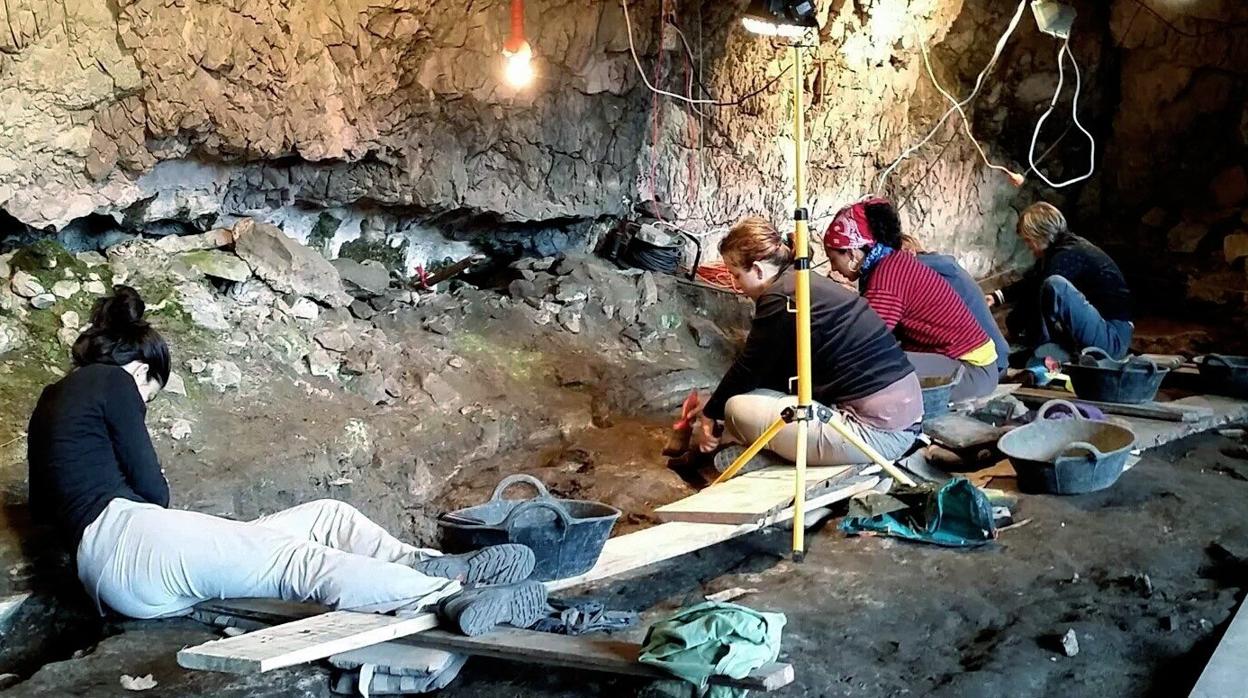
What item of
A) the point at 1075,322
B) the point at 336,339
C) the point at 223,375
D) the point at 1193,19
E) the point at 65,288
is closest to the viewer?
the point at 65,288

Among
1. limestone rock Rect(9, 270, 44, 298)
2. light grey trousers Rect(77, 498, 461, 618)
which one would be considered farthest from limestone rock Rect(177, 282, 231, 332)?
light grey trousers Rect(77, 498, 461, 618)

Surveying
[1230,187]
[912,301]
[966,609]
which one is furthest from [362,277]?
[1230,187]

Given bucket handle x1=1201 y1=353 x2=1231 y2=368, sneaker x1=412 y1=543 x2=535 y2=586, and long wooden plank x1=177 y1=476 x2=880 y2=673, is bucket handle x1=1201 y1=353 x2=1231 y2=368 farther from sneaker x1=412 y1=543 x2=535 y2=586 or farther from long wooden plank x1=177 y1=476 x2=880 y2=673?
sneaker x1=412 y1=543 x2=535 y2=586

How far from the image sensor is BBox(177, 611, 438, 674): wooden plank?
8.66 ft

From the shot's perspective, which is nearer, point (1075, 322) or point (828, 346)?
point (828, 346)

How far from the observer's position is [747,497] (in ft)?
13.0

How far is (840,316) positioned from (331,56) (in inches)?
128

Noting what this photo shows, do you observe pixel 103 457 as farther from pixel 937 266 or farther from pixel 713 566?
pixel 937 266

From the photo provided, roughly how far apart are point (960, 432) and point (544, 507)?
233 cm

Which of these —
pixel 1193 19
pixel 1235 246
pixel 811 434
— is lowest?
pixel 811 434

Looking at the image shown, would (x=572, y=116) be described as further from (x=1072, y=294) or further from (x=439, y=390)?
(x=1072, y=294)

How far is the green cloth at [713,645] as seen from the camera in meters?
2.45

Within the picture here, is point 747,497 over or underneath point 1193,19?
underneath

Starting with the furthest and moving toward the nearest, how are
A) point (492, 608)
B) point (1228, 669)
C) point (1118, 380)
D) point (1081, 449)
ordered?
point (1118, 380)
point (1081, 449)
point (492, 608)
point (1228, 669)
